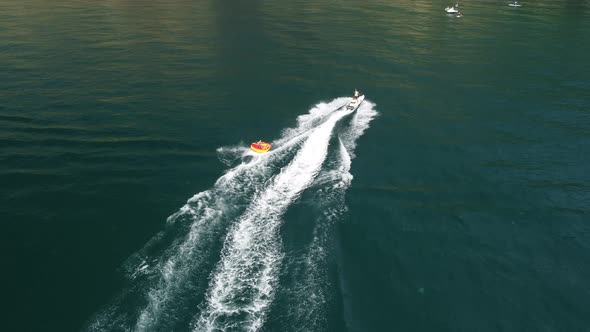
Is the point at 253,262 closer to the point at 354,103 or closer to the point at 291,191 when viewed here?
the point at 291,191

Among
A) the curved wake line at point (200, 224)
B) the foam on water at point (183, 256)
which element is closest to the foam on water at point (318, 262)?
the foam on water at point (183, 256)

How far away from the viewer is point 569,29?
12788 centimetres

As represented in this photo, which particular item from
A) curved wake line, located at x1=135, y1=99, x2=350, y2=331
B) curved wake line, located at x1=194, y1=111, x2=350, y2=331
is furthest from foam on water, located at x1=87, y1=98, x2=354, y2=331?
curved wake line, located at x1=194, y1=111, x2=350, y2=331

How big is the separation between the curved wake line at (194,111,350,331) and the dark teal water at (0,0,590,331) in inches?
7.1

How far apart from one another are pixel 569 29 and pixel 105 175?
497 ft

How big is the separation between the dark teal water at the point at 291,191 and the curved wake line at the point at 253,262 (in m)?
0.18

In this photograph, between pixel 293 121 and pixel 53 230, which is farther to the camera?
pixel 293 121

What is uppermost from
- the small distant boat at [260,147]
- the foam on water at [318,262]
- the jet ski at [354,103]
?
the jet ski at [354,103]

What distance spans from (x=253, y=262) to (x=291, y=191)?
12.7 m

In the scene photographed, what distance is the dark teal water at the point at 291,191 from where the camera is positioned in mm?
33844

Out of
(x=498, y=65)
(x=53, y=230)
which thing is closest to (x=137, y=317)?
(x=53, y=230)

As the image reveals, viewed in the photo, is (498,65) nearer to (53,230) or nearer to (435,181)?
(435,181)

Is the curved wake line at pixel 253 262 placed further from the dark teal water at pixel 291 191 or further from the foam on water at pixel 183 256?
the foam on water at pixel 183 256

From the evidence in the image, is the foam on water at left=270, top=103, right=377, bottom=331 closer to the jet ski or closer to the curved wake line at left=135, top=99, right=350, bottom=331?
the curved wake line at left=135, top=99, right=350, bottom=331
